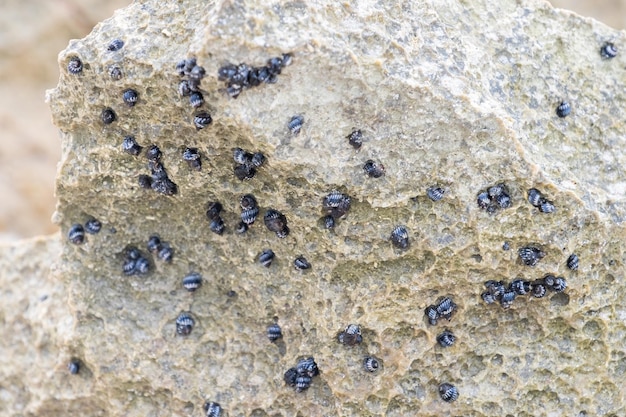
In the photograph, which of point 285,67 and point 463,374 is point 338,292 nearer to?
point 463,374

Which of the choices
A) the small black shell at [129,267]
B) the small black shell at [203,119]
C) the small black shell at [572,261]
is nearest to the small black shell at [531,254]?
the small black shell at [572,261]

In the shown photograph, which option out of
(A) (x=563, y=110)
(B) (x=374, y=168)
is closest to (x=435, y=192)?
(B) (x=374, y=168)

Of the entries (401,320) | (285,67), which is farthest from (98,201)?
(401,320)

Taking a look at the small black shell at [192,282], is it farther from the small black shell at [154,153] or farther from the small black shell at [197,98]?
the small black shell at [197,98]

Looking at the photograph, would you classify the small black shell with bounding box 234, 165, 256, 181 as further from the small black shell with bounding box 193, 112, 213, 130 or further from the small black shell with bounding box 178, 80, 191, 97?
the small black shell with bounding box 178, 80, 191, 97

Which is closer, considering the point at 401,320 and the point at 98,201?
the point at 401,320

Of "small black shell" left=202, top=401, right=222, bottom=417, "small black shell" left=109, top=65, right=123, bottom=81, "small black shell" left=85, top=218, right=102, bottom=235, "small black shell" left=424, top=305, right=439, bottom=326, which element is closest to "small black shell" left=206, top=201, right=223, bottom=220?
"small black shell" left=85, top=218, right=102, bottom=235
